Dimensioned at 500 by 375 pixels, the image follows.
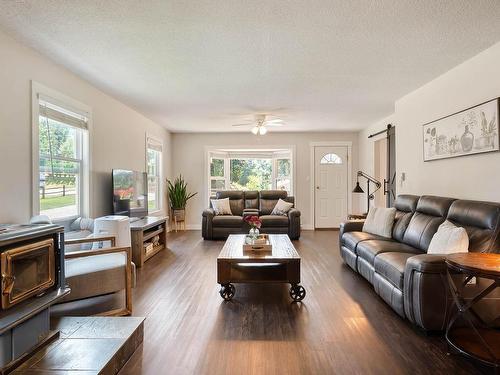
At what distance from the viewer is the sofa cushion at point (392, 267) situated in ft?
7.71

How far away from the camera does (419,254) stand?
2803 mm

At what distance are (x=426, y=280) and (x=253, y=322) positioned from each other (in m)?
1.32

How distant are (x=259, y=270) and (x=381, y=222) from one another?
69.6 inches

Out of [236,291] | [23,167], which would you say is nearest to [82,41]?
[23,167]

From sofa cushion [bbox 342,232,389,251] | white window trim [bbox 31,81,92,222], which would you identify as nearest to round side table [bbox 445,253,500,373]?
sofa cushion [bbox 342,232,389,251]

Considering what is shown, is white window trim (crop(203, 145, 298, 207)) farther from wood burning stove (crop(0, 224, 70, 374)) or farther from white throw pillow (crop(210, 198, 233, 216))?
wood burning stove (crop(0, 224, 70, 374))

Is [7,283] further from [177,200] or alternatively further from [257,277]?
[177,200]

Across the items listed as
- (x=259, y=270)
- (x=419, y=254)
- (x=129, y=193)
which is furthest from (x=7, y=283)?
(x=419, y=254)

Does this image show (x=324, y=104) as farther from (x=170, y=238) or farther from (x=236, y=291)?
(x=170, y=238)

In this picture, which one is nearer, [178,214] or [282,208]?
[282,208]

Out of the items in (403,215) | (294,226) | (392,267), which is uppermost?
(403,215)

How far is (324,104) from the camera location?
4.61m

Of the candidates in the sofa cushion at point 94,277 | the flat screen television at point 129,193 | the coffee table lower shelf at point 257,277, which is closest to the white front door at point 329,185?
the flat screen television at point 129,193

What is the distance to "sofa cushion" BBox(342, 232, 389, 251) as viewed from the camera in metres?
3.55
